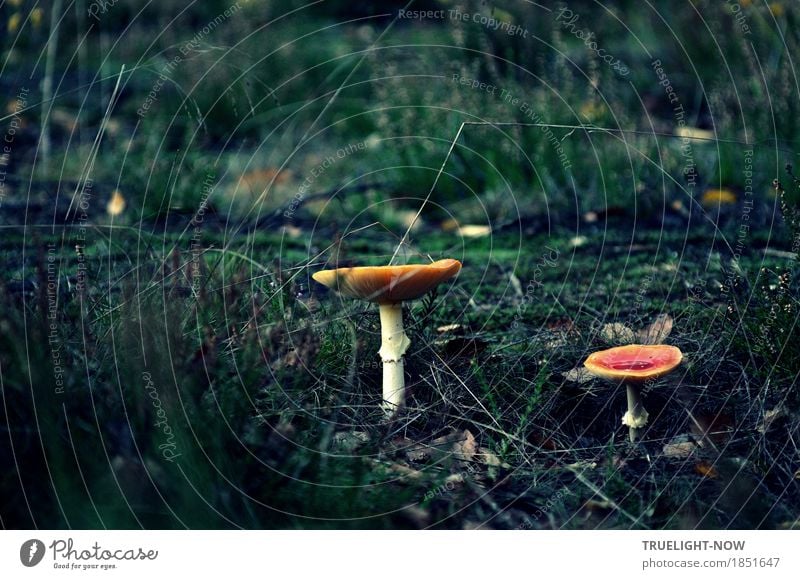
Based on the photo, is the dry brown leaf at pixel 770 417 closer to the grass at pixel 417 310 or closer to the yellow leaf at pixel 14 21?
the grass at pixel 417 310

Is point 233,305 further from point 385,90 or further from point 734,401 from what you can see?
point 385,90

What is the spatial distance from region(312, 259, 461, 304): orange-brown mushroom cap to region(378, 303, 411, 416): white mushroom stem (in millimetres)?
57

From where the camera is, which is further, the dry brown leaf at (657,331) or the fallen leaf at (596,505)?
the dry brown leaf at (657,331)

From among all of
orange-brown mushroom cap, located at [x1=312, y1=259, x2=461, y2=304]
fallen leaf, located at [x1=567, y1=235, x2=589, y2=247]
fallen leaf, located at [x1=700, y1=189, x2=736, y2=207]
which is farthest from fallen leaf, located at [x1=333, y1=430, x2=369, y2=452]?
fallen leaf, located at [x1=700, y1=189, x2=736, y2=207]

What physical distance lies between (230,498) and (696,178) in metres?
3.05

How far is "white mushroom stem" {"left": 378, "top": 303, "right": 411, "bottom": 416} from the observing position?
8.03ft

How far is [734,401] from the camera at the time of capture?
7.88 feet

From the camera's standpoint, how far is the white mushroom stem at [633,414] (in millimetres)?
2299

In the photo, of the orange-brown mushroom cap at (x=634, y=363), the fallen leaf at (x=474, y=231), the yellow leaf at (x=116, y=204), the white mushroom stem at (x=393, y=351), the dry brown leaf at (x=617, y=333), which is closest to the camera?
the orange-brown mushroom cap at (x=634, y=363)

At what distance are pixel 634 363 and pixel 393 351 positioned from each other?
68 centimetres

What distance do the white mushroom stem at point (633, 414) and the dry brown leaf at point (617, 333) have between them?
0.42 metres

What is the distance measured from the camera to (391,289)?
7.57ft

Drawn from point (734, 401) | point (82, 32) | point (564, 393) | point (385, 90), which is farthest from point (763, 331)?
point (82, 32)

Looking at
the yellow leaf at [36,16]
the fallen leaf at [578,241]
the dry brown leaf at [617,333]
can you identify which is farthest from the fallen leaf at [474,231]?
the yellow leaf at [36,16]
